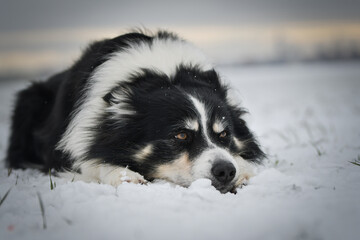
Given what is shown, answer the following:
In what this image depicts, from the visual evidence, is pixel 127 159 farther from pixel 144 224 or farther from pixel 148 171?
pixel 144 224

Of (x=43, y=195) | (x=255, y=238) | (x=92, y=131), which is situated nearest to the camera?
(x=255, y=238)

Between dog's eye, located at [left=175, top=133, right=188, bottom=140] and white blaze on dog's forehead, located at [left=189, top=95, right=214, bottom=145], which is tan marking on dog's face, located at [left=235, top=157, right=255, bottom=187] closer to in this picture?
white blaze on dog's forehead, located at [left=189, top=95, right=214, bottom=145]

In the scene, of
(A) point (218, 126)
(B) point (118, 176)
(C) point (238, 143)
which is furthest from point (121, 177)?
(C) point (238, 143)

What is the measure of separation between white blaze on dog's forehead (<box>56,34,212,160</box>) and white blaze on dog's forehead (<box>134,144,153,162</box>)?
59cm

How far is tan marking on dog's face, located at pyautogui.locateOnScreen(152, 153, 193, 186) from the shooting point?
2.95 m

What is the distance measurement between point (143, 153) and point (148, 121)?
1.12 ft

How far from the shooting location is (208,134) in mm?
3168

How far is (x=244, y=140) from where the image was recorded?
3.82 meters

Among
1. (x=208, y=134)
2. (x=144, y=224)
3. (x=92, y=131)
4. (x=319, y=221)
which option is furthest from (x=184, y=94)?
(x=319, y=221)

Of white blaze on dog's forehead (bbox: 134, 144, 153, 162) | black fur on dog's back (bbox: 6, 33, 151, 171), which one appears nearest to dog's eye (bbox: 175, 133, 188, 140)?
white blaze on dog's forehead (bbox: 134, 144, 153, 162)

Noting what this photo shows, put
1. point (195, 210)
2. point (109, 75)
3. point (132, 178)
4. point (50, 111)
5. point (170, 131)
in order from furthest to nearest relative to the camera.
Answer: point (50, 111) < point (109, 75) < point (170, 131) < point (132, 178) < point (195, 210)

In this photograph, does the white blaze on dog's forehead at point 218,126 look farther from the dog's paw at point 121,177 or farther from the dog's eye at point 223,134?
the dog's paw at point 121,177

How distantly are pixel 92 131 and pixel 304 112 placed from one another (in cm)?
760

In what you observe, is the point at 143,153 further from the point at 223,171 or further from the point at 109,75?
the point at 109,75
